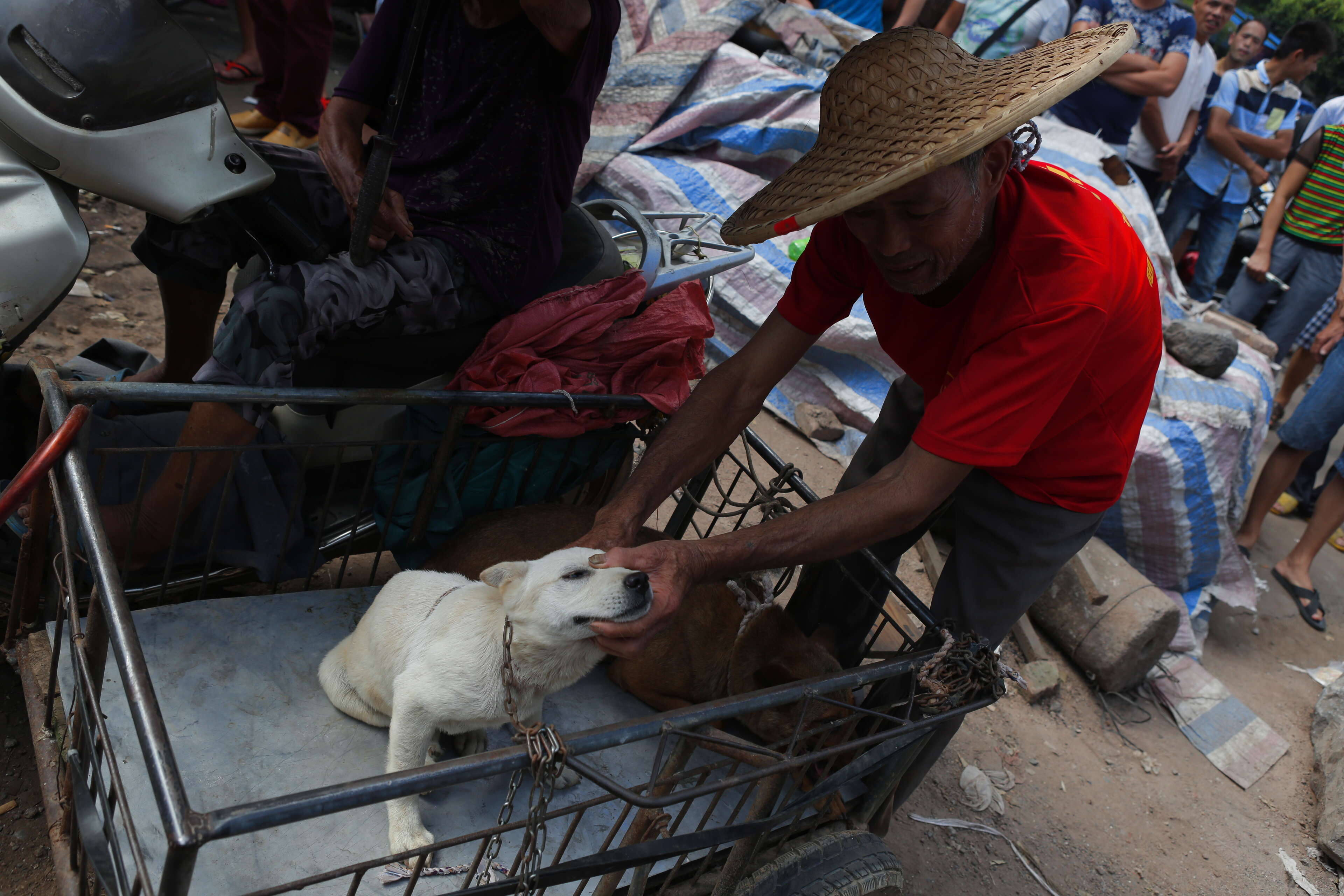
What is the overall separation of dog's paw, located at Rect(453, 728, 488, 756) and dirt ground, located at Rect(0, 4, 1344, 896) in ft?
3.35

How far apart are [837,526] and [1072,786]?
8.10 ft

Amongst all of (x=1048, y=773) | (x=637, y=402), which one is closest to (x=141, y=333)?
(x=637, y=402)

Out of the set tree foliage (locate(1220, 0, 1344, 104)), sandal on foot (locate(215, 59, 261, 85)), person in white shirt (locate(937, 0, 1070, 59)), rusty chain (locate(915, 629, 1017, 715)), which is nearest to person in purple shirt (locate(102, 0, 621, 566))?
rusty chain (locate(915, 629, 1017, 715))

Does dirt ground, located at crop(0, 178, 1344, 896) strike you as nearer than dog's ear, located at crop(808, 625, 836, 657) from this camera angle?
No

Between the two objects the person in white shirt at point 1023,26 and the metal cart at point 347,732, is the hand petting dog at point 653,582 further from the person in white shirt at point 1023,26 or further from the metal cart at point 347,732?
the person in white shirt at point 1023,26

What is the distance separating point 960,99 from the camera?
5.37 ft

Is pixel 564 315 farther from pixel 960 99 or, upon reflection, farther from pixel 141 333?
pixel 141 333

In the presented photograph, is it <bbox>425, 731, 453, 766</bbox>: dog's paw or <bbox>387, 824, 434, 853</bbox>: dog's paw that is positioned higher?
<bbox>387, 824, 434, 853</bbox>: dog's paw

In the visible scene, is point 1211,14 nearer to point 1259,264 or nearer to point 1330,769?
point 1259,264

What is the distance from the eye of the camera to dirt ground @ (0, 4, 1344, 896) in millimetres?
3039

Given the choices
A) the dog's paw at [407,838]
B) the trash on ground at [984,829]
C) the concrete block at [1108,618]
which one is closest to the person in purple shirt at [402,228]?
the dog's paw at [407,838]

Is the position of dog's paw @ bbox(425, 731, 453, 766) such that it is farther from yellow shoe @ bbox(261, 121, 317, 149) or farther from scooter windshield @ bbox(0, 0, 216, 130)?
yellow shoe @ bbox(261, 121, 317, 149)

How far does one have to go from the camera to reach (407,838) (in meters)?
1.87

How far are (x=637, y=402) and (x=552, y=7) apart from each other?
3.58 ft
